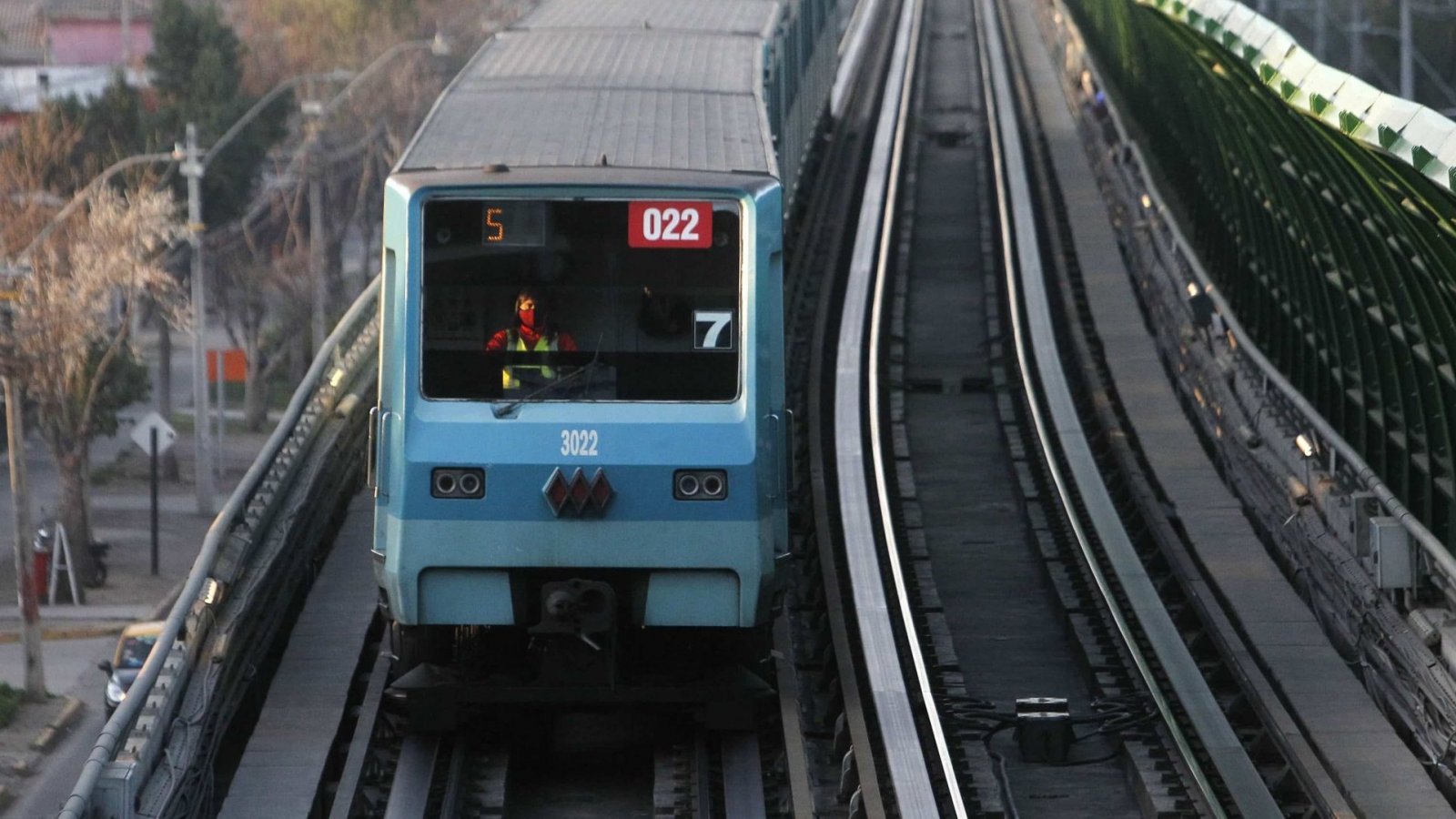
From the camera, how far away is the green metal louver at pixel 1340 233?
42.4 ft

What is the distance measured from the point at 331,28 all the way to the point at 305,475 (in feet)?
163

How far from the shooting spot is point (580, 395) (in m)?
12.9

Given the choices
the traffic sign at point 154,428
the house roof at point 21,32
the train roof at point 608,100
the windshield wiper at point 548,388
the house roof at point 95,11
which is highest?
the train roof at point 608,100

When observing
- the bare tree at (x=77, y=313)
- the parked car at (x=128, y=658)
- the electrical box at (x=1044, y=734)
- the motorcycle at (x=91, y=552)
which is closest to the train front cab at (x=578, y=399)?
the electrical box at (x=1044, y=734)

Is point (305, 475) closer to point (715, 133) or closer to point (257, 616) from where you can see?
point (257, 616)

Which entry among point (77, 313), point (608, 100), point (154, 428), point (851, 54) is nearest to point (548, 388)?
point (608, 100)

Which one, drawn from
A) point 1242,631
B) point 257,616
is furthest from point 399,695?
point 1242,631

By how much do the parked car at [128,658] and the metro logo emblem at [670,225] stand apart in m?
13.2

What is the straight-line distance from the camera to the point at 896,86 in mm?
49156

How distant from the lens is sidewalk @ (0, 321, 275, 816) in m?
28.0

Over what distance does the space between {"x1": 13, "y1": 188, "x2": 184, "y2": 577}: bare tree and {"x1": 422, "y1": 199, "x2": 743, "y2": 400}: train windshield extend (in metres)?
23.3

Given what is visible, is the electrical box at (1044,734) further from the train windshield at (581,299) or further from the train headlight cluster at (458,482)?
the train headlight cluster at (458,482)

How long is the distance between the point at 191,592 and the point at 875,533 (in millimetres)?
7015

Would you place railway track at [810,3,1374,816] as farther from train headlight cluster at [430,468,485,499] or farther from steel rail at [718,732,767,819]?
train headlight cluster at [430,468,485,499]
